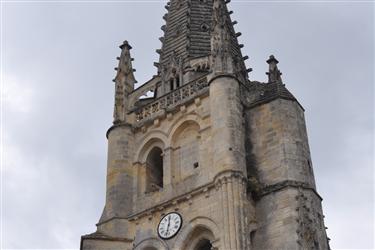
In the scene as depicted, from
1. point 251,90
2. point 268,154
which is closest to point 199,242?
point 268,154

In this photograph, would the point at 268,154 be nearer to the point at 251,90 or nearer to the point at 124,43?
the point at 251,90

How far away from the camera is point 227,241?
1997 cm

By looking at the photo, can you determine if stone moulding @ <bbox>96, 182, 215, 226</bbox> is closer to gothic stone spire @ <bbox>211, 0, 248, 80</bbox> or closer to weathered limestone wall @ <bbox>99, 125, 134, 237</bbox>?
weathered limestone wall @ <bbox>99, 125, 134, 237</bbox>

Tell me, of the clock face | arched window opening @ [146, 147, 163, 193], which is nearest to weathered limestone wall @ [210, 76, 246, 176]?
the clock face

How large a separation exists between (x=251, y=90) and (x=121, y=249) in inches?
271

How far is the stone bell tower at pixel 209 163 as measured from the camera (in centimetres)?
2109

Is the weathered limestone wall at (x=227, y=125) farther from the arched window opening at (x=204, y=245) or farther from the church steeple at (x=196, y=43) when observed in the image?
the arched window opening at (x=204, y=245)

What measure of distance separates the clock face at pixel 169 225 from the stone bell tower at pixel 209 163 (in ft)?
0.10

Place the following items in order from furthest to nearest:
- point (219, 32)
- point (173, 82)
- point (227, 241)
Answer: point (173, 82), point (219, 32), point (227, 241)

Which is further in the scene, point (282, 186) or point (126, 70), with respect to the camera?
point (126, 70)

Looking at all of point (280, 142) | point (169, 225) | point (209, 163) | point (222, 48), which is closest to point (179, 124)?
point (209, 163)

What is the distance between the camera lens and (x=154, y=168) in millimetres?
25172

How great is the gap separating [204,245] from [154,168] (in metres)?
3.94

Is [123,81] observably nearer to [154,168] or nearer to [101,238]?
[154,168]
